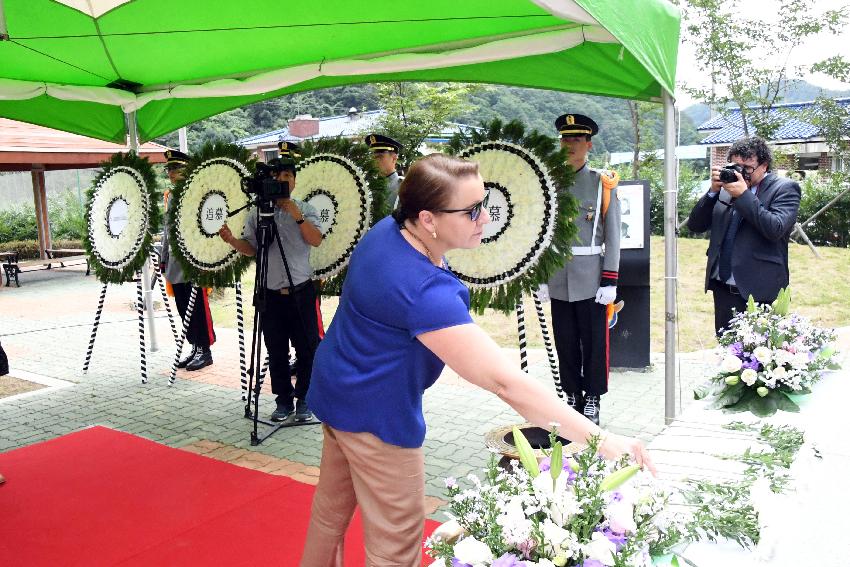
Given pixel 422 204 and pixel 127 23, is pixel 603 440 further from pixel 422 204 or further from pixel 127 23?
pixel 127 23

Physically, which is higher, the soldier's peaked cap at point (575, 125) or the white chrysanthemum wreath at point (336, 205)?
the soldier's peaked cap at point (575, 125)

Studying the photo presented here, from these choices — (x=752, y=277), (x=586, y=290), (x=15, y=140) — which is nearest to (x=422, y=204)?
(x=586, y=290)

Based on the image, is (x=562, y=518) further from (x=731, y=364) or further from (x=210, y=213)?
(x=210, y=213)

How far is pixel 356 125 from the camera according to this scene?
76.9 ft

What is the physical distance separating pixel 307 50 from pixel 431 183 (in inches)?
134

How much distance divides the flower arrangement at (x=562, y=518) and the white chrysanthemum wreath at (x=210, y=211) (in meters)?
3.83

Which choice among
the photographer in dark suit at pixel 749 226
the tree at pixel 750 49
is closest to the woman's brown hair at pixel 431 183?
Result: the photographer in dark suit at pixel 749 226

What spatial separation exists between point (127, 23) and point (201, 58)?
709 mm

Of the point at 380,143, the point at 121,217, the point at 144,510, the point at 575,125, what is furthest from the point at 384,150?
the point at 144,510

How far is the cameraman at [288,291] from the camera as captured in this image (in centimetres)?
438

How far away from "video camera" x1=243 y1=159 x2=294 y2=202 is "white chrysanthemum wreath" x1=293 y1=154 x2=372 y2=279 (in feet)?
1.00

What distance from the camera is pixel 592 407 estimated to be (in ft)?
14.3

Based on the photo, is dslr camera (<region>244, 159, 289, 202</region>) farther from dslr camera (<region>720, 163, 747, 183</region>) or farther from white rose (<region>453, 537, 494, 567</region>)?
white rose (<region>453, 537, 494, 567</region>)

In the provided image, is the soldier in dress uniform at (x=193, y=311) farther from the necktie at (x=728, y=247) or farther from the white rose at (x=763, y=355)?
the white rose at (x=763, y=355)
